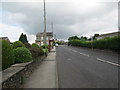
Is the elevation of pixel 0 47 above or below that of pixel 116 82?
above

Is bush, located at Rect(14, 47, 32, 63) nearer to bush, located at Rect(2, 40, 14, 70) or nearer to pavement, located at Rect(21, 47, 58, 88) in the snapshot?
pavement, located at Rect(21, 47, 58, 88)

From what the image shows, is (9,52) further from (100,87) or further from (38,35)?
(38,35)

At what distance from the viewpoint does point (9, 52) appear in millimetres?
5270

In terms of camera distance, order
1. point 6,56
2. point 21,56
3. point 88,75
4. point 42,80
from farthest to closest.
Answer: point 21,56
point 88,75
point 42,80
point 6,56

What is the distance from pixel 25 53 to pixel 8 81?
3.86 metres

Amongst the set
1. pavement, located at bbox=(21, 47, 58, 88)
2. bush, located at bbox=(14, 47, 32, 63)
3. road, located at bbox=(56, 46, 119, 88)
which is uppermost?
bush, located at bbox=(14, 47, 32, 63)

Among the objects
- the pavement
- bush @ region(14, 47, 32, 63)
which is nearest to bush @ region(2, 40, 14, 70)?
the pavement

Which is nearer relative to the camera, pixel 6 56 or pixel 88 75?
pixel 6 56

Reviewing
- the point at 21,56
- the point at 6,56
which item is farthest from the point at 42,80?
the point at 21,56

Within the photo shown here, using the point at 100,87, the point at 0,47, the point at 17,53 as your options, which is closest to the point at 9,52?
the point at 0,47

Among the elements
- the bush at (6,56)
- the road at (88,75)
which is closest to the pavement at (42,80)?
the road at (88,75)

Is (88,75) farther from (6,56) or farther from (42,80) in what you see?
(6,56)

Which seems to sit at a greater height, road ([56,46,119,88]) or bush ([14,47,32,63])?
bush ([14,47,32,63])

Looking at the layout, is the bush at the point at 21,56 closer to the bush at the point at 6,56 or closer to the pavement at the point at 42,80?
the pavement at the point at 42,80
